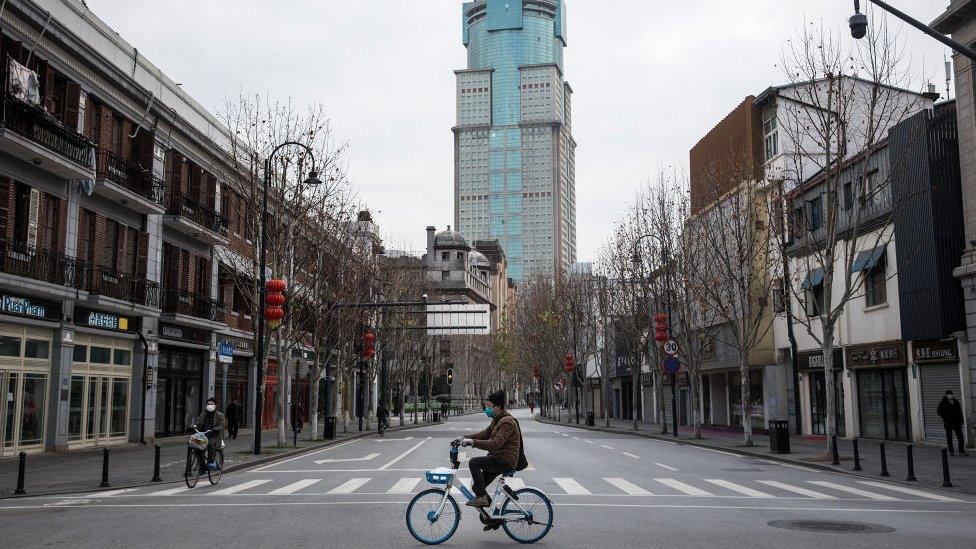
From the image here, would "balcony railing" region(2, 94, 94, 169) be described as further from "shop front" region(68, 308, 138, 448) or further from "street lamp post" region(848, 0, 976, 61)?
"street lamp post" region(848, 0, 976, 61)

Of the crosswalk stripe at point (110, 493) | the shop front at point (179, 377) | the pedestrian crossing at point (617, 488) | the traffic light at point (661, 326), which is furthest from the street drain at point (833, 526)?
the shop front at point (179, 377)

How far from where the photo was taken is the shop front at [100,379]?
2820 cm

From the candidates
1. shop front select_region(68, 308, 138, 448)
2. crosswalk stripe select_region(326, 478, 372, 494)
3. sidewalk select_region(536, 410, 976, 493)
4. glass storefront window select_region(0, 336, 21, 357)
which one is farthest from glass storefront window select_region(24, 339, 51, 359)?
sidewalk select_region(536, 410, 976, 493)

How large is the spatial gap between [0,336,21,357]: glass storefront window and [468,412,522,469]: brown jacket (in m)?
19.5

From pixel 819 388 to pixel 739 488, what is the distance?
21979 millimetres

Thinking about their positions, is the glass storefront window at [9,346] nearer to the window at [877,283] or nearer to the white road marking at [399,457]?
the white road marking at [399,457]

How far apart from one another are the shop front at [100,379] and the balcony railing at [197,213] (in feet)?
17.6

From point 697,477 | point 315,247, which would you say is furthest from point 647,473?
point 315,247

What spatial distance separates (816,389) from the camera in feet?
121

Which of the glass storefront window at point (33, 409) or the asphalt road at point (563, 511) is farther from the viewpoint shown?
the glass storefront window at point (33, 409)

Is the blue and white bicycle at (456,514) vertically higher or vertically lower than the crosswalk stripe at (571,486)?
higher

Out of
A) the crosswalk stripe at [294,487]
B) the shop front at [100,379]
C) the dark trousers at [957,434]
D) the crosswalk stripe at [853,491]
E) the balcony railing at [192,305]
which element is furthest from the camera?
the balcony railing at [192,305]

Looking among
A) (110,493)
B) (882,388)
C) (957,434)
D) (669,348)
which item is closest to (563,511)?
(110,493)

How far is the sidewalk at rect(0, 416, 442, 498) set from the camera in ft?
57.9
